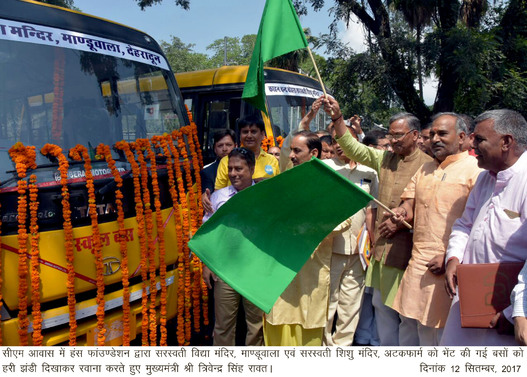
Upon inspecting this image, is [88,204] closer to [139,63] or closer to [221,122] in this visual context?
[139,63]

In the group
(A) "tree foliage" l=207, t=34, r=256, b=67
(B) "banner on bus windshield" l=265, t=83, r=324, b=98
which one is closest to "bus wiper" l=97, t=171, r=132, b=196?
(B) "banner on bus windshield" l=265, t=83, r=324, b=98

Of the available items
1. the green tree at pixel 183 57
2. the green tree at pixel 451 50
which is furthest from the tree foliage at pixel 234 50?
the green tree at pixel 451 50

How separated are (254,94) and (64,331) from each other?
81.7 inches

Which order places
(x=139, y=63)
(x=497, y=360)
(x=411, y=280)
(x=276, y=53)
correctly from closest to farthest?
1. (x=497, y=360)
2. (x=411, y=280)
3. (x=276, y=53)
4. (x=139, y=63)

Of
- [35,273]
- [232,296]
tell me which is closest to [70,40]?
[35,273]

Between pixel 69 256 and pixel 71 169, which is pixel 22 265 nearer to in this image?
pixel 69 256

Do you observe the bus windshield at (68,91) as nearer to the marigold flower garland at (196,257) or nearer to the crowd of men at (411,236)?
the marigold flower garland at (196,257)

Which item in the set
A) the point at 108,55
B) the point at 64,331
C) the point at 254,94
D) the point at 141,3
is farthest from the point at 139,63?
the point at 141,3

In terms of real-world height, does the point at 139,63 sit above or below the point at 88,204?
above

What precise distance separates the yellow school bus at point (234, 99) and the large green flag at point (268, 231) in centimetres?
413

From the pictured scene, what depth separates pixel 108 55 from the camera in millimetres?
3707

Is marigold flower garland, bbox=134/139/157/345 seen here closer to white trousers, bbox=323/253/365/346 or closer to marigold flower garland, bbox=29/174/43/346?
marigold flower garland, bbox=29/174/43/346

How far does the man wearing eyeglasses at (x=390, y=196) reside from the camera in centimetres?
325

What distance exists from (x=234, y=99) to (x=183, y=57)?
39.5 meters
